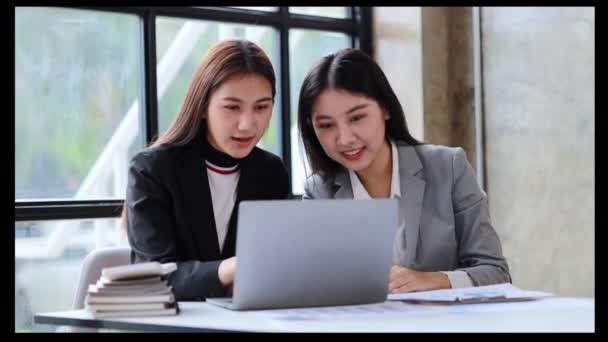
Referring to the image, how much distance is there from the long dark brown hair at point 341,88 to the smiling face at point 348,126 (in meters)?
0.03

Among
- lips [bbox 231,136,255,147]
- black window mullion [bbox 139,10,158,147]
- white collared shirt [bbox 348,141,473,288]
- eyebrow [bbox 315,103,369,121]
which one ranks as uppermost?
black window mullion [bbox 139,10,158,147]

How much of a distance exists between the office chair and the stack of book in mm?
523

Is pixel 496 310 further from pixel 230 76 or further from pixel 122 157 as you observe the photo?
pixel 122 157

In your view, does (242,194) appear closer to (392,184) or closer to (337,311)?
(392,184)

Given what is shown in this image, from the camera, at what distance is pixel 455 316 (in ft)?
6.73

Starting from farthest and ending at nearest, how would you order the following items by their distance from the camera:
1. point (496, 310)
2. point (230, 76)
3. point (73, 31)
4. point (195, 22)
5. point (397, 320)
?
1. point (195, 22)
2. point (73, 31)
3. point (230, 76)
4. point (496, 310)
5. point (397, 320)

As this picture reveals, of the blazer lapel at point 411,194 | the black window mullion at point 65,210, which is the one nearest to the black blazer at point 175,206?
the blazer lapel at point 411,194

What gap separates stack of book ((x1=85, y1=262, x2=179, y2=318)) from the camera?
2.08 m

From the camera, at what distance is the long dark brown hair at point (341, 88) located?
2820mm

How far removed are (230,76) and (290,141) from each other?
246 centimetres

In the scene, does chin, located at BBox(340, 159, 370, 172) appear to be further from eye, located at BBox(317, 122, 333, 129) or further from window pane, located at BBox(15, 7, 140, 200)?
window pane, located at BBox(15, 7, 140, 200)

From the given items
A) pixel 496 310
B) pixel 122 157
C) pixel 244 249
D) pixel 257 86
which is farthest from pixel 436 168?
pixel 122 157

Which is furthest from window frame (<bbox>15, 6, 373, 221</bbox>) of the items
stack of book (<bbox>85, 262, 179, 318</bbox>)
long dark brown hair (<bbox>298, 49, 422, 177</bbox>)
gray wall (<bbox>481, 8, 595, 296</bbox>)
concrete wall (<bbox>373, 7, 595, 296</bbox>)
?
stack of book (<bbox>85, 262, 179, 318</bbox>)

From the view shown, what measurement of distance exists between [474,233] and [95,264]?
1.09m
